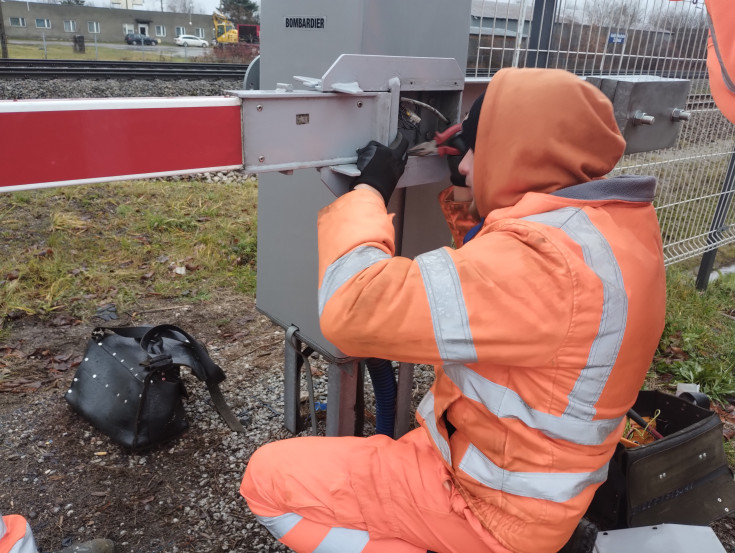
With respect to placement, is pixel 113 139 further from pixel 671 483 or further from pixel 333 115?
pixel 671 483

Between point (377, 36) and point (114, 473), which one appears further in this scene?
point (114, 473)

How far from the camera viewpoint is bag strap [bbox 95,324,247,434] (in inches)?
113

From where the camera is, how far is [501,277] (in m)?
1.35

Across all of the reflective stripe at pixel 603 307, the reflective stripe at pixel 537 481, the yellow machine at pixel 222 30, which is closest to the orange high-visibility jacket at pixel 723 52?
the reflective stripe at pixel 603 307

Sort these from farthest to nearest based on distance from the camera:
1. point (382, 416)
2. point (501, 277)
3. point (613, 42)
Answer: point (613, 42)
point (382, 416)
point (501, 277)

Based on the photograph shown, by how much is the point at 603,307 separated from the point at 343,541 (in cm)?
94

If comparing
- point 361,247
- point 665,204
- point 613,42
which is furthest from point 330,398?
point 665,204

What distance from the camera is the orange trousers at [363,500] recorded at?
1.63m

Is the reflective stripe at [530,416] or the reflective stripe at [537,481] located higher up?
the reflective stripe at [530,416]

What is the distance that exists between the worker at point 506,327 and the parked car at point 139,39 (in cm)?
3123

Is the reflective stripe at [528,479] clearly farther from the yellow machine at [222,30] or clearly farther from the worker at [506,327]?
the yellow machine at [222,30]

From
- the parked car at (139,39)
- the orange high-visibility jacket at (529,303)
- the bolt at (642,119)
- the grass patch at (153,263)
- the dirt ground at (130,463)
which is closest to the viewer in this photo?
Result: the orange high-visibility jacket at (529,303)

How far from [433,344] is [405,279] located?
0.16m

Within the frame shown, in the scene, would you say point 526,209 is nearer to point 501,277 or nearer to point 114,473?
point 501,277
